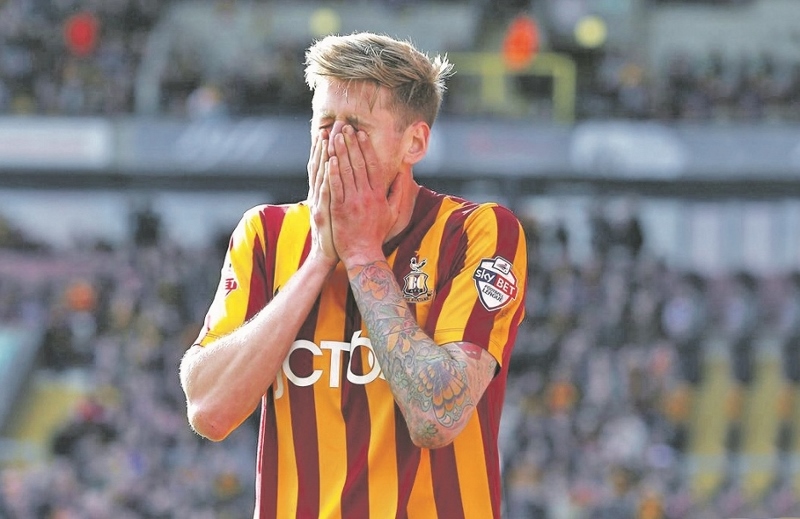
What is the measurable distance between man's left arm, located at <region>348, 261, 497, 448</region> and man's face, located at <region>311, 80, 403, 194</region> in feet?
0.92

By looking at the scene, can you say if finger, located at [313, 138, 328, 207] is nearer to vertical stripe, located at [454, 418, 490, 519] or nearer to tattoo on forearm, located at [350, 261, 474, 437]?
tattoo on forearm, located at [350, 261, 474, 437]

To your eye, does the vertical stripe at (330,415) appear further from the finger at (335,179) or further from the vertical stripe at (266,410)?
the finger at (335,179)

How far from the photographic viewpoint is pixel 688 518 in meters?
14.7

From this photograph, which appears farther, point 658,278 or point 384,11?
point 384,11

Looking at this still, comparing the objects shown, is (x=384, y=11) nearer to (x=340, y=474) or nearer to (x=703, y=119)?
(x=703, y=119)

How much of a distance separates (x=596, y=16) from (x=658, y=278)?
8.36 metres

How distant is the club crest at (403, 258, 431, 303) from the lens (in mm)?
3186

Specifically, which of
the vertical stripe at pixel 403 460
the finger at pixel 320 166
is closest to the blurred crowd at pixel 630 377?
the vertical stripe at pixel 403 460

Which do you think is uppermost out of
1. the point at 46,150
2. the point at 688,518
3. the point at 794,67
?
the point at 794,67

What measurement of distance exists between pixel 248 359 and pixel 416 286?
0.44m

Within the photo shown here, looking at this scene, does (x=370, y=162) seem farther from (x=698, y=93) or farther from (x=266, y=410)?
(x=698, y=93)

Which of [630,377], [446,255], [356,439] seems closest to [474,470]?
[356,439]

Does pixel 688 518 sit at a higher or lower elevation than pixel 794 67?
lower

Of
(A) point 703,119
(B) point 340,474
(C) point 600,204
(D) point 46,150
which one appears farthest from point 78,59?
(B) point 340,474
